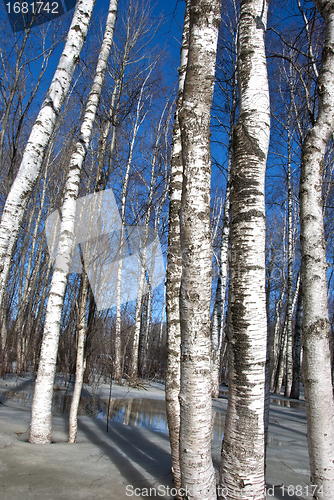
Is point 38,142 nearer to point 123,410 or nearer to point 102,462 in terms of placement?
point 102,462

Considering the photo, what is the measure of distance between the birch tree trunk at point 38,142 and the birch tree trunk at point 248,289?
2.47 metres

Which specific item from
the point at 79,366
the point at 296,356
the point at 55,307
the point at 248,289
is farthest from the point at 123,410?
the point at 296,356

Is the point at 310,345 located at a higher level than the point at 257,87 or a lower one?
lower

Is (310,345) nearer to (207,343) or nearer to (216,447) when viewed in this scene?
(207,343)

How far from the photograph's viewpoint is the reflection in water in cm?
491

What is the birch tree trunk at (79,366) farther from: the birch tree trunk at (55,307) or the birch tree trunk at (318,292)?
the birch tree trunk at (318,292)

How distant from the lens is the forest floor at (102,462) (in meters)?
2.17

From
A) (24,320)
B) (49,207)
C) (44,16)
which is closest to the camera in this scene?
(44,16)

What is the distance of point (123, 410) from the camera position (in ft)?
19.3

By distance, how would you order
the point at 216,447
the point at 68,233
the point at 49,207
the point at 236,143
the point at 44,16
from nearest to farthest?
1. the point at 236,143
2. the point at 216,447
3. the point at 68,233
4. the point at 44,16
5. the point at 49,207

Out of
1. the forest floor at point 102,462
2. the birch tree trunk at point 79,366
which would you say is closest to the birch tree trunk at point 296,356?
the forest floor at point 102,462

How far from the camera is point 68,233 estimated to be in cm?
383

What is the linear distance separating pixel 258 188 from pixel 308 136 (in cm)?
127

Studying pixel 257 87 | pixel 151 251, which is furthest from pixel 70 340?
pixel 257 87
